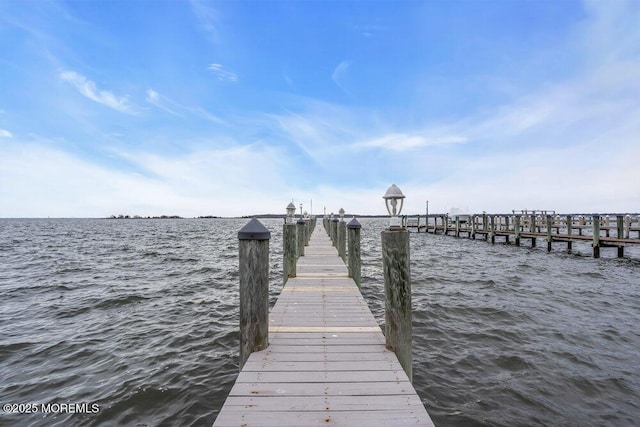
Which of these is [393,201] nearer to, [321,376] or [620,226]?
[321,376]

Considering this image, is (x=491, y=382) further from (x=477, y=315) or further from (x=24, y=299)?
(x=24, y=299)

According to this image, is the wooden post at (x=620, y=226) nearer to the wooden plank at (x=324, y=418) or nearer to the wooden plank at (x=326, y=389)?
the wooden plank at (x=326, y=389)

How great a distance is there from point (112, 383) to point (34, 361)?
6.79ft

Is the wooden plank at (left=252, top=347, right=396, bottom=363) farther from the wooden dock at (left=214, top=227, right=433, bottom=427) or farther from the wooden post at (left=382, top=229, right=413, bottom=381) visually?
the wooden post at (left=382, top=229, right=413, bottom=381)

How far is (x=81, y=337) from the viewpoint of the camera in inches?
263

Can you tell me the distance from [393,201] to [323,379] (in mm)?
2378

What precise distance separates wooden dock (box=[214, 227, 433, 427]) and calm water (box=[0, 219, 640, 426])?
1316mm

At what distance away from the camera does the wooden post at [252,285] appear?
12.0 ft

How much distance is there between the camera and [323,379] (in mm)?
3150

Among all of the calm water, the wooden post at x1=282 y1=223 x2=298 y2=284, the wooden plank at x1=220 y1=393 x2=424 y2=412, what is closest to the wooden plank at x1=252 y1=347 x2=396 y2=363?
the wooden plank at x1=220 y1=393 x2=424 y2=412

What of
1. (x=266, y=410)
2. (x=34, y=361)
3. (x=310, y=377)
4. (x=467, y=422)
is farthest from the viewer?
(x=34, y=361)

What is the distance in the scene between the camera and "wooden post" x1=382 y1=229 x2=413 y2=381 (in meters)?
3.69

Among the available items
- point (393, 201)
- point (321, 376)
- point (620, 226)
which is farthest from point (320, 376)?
point (620, 226)

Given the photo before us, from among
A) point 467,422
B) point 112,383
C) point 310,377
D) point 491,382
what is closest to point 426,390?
point 467,422
